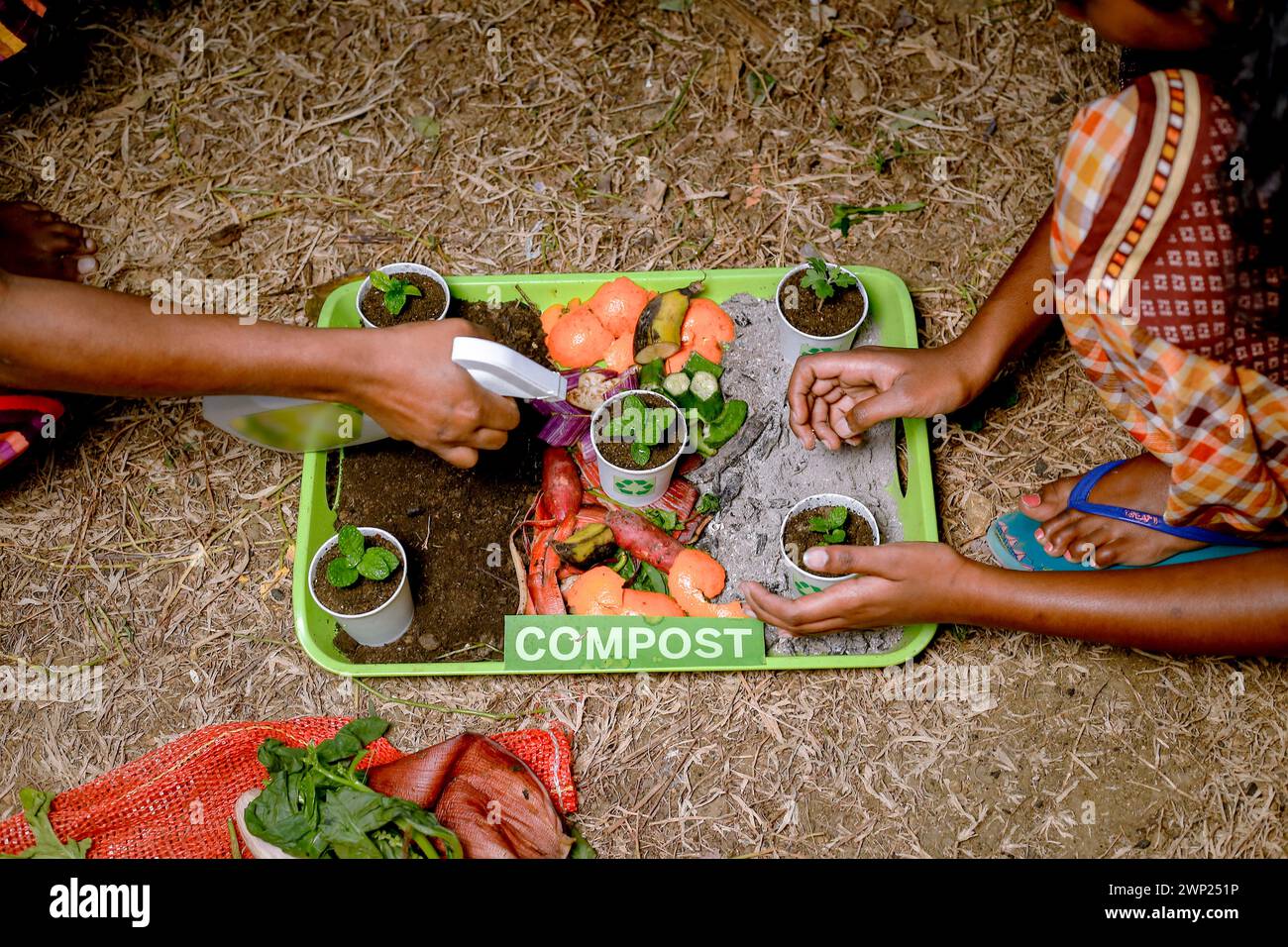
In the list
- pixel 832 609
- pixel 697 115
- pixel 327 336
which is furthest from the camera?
pixel 697 115

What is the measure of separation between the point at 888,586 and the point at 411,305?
126cm

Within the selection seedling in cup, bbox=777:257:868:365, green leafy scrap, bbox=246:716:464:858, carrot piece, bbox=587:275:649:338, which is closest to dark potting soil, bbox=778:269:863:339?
seedling in cup, bbox=777:257:868:365

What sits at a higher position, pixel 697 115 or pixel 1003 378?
pixel 697 115

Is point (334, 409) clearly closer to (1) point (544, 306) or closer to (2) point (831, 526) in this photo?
(1) point (544, 306)

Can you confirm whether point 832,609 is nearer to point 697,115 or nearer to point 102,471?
point 697,115

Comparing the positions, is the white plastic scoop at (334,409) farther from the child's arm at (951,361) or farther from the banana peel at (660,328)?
the child's arm at (951,361)

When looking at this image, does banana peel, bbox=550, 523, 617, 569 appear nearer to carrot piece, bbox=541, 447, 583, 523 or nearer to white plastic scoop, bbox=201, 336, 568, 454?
carrot piece, bbox=541, 447, 583, 523

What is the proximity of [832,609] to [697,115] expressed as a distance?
1.57 metres

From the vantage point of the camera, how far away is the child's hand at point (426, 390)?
5.44ft

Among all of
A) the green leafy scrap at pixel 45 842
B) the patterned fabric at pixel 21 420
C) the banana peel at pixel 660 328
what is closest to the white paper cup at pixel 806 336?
the banana peel at pixel 660 328

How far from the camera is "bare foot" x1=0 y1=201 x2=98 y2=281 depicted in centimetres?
238

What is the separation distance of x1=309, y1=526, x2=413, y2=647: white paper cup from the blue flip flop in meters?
1.34

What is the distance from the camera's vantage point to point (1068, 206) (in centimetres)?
144
